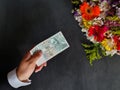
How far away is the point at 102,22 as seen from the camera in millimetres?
1499

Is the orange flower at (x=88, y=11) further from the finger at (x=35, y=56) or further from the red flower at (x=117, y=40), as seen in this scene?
the finger at (x=35, y=56)

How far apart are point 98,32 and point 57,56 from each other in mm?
264

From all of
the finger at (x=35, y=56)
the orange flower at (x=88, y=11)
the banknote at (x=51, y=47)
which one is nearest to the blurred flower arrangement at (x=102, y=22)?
the orange flower at (x=88, y=11)

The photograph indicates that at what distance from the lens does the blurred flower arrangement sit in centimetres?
149

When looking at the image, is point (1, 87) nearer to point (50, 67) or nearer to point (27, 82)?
point (27, 82)

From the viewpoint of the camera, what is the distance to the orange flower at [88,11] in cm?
150

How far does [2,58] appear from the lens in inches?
57.5

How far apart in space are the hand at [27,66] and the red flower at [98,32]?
0.33 metres

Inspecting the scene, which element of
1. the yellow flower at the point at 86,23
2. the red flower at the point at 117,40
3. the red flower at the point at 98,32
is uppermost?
the yellow flower at the point at 86,23

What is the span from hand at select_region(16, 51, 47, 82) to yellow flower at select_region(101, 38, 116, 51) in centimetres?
38

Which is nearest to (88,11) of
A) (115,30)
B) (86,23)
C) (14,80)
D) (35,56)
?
(86,23)

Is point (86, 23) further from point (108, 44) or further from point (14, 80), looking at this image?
point (14, 80)

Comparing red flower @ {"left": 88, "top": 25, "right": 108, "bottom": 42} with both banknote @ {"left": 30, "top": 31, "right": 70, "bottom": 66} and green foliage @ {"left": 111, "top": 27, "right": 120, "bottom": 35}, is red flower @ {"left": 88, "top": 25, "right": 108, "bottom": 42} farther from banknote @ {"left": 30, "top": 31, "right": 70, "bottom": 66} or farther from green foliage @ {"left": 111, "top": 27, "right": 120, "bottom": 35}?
banknote @ {"left": 30, "top": 31, "right": 70, "bottom": 66}

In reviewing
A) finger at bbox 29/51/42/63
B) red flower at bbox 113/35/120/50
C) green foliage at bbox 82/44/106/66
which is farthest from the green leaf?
finger at bbox 29/51/42/63
